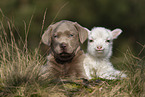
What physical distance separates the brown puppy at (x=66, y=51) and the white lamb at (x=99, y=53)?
0.65 metres

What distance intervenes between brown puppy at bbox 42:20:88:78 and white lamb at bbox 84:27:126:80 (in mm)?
646

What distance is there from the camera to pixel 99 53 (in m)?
6.63

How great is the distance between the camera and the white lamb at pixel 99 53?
6512mm

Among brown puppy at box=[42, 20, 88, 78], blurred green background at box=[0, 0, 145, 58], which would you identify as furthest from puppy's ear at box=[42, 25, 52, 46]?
blurred green background at box=[0, 0, 145, 58]

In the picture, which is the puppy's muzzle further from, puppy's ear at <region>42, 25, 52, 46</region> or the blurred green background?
the blurred green background

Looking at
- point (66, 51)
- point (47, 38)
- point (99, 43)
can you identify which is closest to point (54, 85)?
point (66, 51)

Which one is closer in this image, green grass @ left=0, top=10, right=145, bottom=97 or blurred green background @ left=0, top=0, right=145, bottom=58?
green grass @ left=0, top=10, right=145, bottom=97

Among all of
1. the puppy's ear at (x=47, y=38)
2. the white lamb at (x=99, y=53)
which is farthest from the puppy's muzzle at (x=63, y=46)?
the white lamb at (x=99, y=53)

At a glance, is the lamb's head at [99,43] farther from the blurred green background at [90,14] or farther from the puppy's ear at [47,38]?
the blurred green background at [90,14]

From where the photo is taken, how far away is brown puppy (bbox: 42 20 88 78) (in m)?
5.59

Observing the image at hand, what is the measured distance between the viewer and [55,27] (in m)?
5.82

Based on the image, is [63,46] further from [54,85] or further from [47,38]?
[54,85]

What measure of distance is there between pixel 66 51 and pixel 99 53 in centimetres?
141

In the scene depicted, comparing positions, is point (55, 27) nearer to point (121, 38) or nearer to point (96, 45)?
point (96, 45)
